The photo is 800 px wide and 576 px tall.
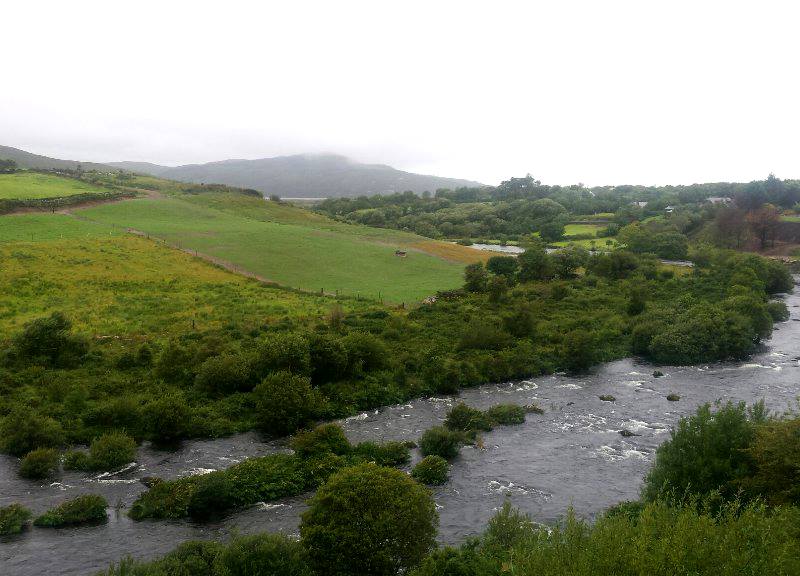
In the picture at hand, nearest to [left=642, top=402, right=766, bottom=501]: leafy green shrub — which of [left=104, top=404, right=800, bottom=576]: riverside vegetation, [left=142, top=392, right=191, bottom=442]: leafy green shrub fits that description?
[left=104, top=404, right=800, bottom=576]: riverside vegetation

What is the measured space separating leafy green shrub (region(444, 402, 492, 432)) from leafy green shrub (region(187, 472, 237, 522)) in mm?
14760

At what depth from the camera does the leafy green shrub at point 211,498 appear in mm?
24953

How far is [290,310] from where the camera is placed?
57.2 metres

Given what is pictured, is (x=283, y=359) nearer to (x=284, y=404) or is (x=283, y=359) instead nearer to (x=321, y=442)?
(x=284, y=404)

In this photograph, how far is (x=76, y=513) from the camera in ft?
78.3

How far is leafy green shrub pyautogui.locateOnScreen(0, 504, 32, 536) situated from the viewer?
74.5 feet

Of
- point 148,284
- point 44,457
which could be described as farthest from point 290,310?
point 44,457

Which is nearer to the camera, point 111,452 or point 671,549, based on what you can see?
point 671,549

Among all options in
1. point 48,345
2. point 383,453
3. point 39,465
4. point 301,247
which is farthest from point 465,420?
point 301,247

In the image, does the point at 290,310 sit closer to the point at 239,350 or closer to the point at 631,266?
the point at 239,350

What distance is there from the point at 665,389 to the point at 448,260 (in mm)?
51859

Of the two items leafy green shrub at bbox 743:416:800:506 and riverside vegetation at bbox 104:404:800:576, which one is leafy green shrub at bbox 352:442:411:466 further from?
leafy green shrub at bbox 743:416:800:506

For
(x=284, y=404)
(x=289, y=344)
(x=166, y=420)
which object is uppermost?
(x=289, y=344)

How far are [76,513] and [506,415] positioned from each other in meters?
25.6
